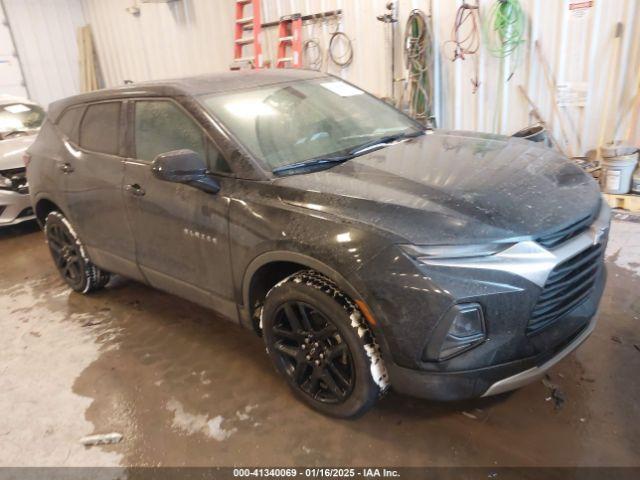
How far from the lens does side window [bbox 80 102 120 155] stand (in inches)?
117

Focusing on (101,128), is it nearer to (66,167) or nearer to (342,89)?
(66,167)

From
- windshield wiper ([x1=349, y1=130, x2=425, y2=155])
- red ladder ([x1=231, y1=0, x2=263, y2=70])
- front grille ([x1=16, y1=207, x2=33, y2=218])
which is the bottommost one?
front grille ([x1=16, y1=207, x2=33, y2=218])

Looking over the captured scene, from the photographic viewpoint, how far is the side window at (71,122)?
10.9 ft

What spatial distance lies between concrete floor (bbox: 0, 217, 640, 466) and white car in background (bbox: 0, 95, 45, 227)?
241 cm

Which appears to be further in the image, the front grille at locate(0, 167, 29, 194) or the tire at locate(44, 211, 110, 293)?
the front grille at locate(0, 167, 29, 194)

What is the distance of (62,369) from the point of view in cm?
285

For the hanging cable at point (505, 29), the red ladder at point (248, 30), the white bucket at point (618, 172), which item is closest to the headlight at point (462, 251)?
the white bucket at point (618, 172)

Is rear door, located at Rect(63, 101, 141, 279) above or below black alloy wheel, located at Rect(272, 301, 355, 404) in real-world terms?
above

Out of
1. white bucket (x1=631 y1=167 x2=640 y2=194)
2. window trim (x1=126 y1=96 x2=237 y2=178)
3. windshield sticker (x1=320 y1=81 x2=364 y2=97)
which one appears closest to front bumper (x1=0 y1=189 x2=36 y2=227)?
window trim (x1=126 y1=96 x2=237 y2=178)

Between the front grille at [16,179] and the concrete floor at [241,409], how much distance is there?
2.49 m

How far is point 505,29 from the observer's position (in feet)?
15.1

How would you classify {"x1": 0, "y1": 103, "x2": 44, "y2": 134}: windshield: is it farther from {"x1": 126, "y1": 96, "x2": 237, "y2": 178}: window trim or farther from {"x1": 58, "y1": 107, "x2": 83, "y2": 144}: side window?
{"x1": 126, "y1": 96, "x2": 237, "y2": 178}: window trim

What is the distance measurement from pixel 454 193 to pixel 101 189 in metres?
2.19

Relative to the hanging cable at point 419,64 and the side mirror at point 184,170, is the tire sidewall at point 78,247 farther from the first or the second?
the hanging cable at point 419,64
